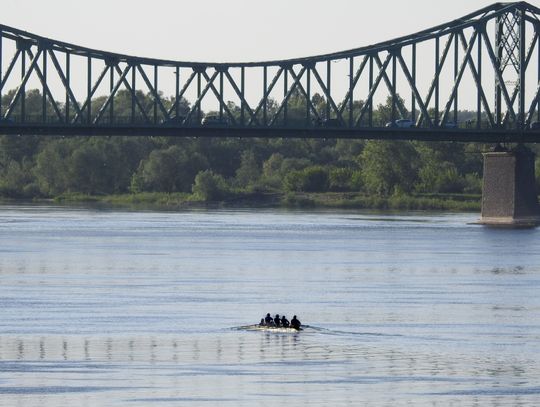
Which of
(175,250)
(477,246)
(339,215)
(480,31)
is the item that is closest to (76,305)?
(175,250)

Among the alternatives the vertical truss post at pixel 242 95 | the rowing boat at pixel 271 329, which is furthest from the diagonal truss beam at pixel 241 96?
the rowing boat at pixel 271 329

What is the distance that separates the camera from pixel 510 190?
6004 inches

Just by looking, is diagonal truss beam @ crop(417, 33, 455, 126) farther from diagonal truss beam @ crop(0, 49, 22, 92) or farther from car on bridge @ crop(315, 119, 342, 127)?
diagonal truss beam @ crop(0, 49, 22, 92)

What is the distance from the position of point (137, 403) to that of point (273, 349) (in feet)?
37.6

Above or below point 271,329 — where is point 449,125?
above

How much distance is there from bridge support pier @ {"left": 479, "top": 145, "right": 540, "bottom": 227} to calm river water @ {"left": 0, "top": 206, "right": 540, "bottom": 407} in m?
24.9

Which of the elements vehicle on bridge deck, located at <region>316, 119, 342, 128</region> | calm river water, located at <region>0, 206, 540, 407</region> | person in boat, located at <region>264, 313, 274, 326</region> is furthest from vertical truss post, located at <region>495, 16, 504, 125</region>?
person in boat, located at <region>264, 313, 274, 326</region>

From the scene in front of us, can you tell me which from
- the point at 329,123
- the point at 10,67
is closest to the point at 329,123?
the point at 329,123

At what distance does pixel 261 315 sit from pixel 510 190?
82139mm

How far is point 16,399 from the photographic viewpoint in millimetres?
51844

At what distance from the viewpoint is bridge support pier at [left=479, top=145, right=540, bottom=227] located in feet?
500

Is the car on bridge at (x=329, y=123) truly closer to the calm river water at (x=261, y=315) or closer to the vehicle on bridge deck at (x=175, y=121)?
the vehicle on bridge deck at (x=175, y=121)

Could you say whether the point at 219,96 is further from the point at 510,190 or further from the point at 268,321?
the point at 268,321

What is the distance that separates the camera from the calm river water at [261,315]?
53.9 m
